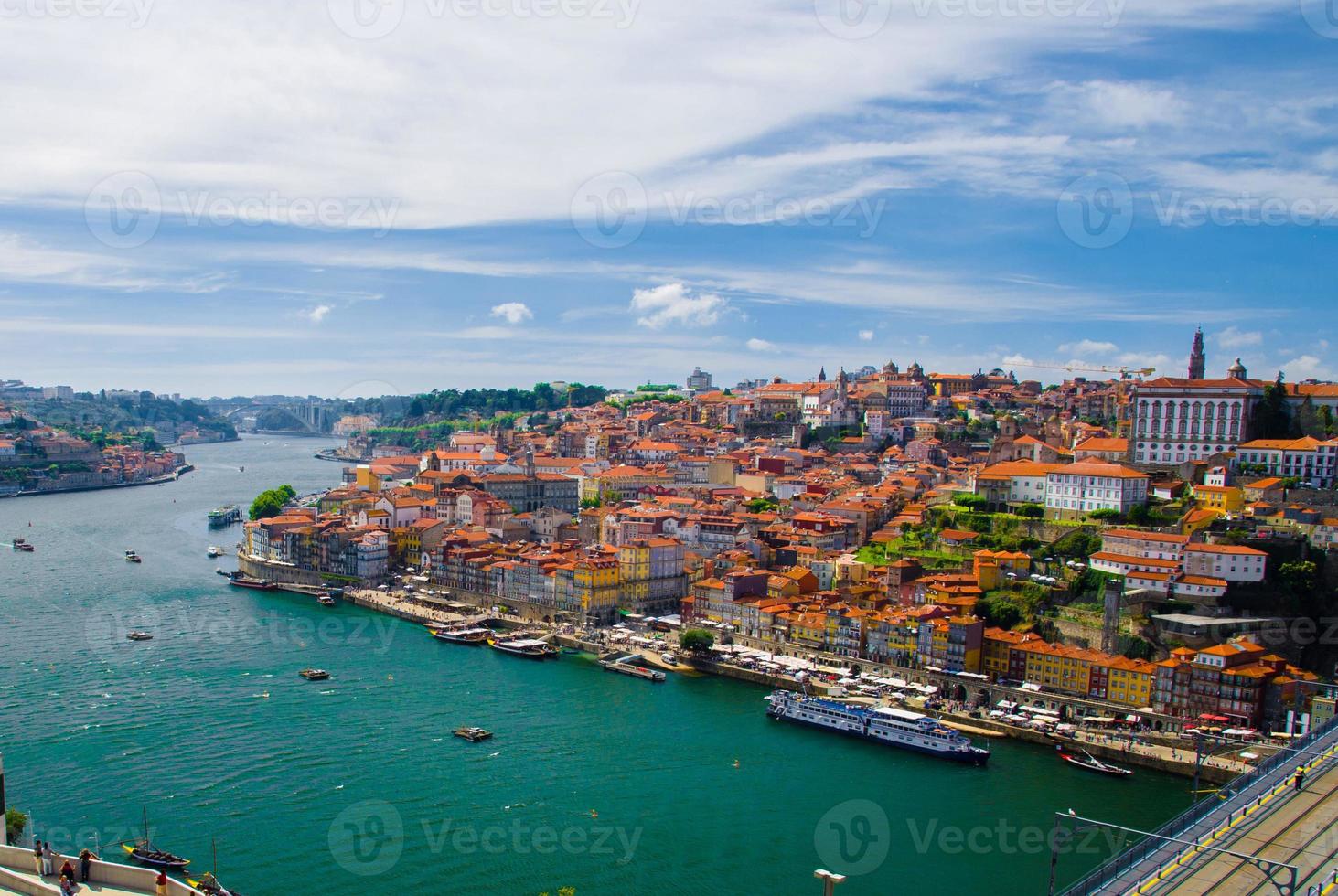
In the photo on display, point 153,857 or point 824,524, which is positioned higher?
point 824,524

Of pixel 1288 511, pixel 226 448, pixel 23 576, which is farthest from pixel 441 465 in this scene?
pixel 226 448

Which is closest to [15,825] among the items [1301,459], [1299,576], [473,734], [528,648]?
[473,734]

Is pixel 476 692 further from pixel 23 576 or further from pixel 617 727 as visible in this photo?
pixel 23 576

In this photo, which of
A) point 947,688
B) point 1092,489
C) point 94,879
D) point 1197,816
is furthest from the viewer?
point 1092,489

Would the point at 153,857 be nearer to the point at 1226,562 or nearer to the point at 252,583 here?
the point at 1226,562

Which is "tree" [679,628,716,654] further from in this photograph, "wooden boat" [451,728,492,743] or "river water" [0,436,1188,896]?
"wooden boat" [451,728,492,743]

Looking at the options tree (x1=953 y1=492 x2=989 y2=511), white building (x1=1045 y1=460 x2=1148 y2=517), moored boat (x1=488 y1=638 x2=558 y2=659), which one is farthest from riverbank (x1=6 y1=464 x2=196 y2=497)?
white building (x1=1045 y1=460 x2=1148 y2=517)
